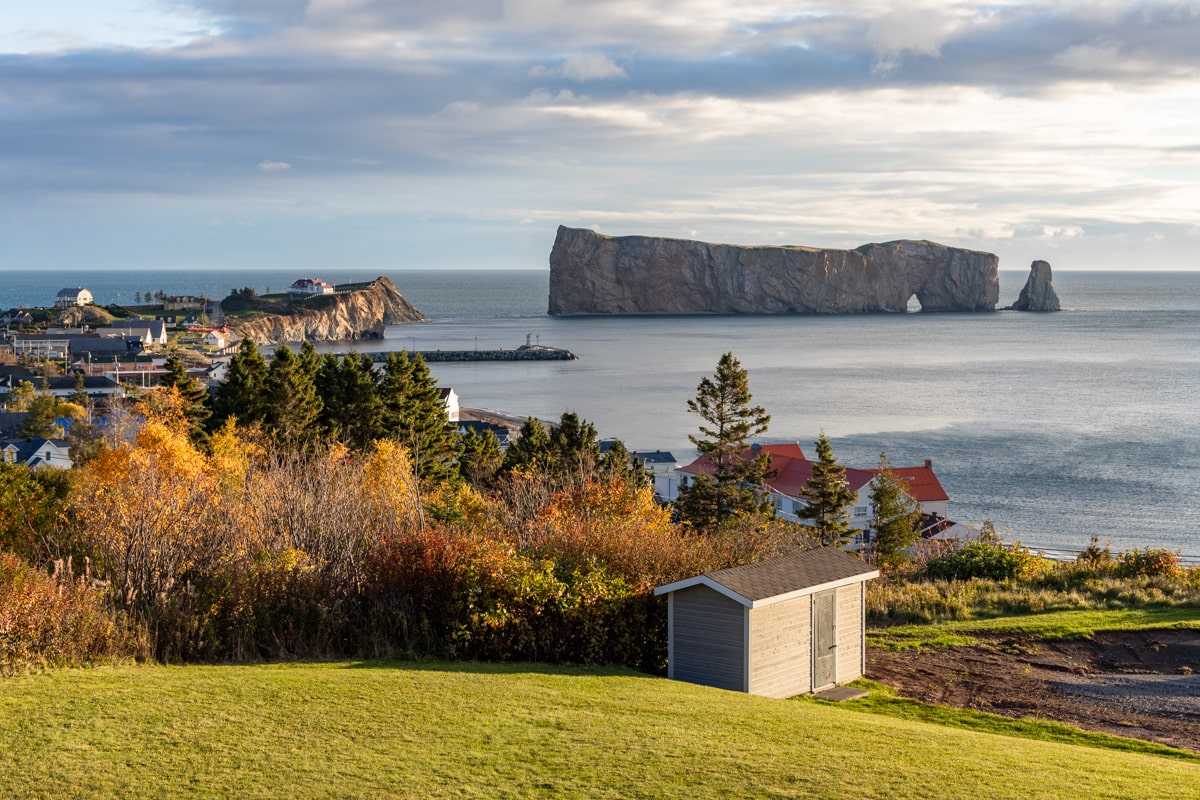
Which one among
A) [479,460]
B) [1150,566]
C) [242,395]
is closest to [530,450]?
[479,460]

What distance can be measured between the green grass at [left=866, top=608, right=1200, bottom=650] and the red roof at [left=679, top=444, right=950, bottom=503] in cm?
2655

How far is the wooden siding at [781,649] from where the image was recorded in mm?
14703

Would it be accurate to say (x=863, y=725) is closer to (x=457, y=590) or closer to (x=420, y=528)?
(x=457, y=590)

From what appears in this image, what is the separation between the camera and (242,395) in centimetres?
3866

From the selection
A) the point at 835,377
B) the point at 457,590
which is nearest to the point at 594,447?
the point at 457,590

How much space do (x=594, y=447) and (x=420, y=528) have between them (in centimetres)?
2667

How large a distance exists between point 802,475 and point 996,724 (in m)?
40.1

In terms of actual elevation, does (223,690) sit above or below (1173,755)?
above

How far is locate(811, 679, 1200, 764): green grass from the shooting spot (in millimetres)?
13320

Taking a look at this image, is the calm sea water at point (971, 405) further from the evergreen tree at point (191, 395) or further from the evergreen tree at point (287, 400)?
the evergreen tree at point (191, 395)

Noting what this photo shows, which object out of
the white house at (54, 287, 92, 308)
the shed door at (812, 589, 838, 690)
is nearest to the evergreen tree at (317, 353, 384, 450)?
the shed door at (812, 589, 838, 690)

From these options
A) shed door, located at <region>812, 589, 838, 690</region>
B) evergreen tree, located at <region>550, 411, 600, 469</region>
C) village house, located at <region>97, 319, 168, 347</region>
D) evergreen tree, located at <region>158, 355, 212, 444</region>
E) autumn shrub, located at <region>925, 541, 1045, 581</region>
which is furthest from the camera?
village house, located at <region>97, 319, 168, 347</region>

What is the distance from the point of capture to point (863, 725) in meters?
12.5

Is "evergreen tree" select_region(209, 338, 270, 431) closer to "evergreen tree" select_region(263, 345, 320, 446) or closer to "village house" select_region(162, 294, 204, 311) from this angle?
"evergreen tree" select_region(263, 345, 320, 446)
